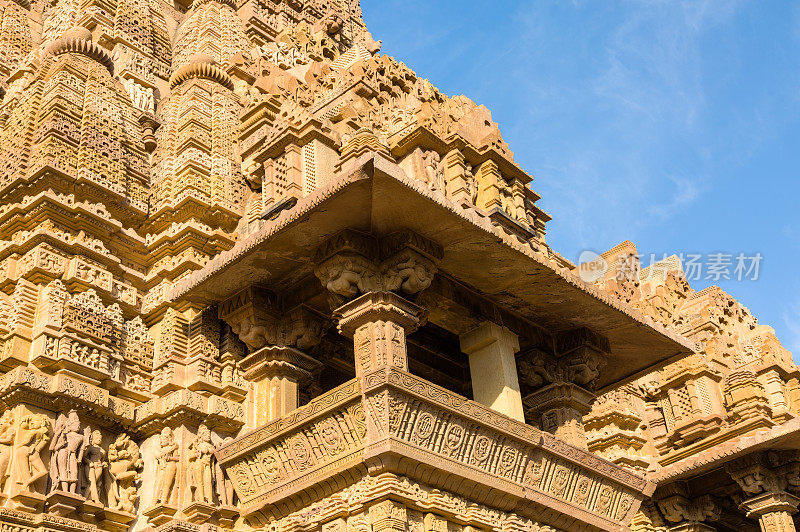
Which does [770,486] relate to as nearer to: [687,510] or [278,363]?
[687,510]

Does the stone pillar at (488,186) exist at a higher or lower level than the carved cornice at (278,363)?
higher

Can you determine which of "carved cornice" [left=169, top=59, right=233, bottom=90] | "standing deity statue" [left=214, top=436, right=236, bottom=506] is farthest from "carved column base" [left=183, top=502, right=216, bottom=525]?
"carved cornice" [left=169, top=59, right=233, bottom=90]

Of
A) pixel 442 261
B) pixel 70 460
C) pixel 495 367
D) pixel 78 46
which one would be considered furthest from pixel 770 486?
pixel 78 46

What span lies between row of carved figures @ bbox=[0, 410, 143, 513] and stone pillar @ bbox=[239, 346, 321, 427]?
1.22 m

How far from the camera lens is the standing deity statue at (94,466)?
304 inches

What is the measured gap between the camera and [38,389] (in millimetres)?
7641

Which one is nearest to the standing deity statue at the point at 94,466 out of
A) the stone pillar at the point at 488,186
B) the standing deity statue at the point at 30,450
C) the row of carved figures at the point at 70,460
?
the row of carved figures at the point at 70,460

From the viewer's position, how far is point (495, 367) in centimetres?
918

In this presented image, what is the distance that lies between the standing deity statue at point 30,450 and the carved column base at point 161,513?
996 millimetres

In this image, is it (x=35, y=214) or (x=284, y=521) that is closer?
(x=284, y=521)

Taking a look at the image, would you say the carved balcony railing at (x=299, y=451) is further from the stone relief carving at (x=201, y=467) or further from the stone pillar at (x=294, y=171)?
the stone pillar at (x=294, y=171)

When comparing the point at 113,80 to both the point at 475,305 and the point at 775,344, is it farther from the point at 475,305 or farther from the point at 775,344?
the point at 775,344

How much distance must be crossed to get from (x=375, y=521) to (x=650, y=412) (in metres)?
8.51

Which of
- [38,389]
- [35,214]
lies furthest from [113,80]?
[38,389]
